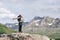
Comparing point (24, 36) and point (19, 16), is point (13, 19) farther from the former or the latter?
point (24, 36)

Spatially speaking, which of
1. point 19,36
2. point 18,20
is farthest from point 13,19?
point 19,36

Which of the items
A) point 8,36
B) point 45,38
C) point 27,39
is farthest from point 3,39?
point 45,38

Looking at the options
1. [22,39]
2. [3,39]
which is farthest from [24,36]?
[3,39]

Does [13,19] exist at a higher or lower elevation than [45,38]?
higher

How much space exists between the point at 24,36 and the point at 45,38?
1.52 metres

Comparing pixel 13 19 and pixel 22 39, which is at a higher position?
pixel 13 19

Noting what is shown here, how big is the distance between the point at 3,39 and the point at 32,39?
2.00m

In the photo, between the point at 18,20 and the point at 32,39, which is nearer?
the point at 32,39

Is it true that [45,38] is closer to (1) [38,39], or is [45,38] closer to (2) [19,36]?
(1) [38,39]

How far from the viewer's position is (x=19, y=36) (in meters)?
18.1

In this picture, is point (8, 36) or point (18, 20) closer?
point (8, 36)

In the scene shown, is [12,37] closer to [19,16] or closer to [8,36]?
[8,36]

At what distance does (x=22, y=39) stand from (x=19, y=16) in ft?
7.06

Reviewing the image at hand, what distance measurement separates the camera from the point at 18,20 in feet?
63.7
